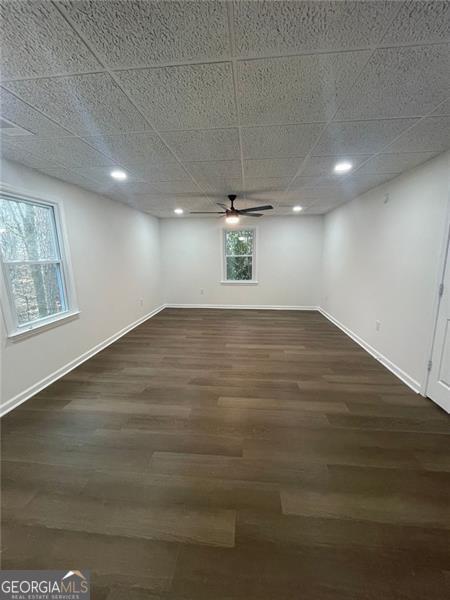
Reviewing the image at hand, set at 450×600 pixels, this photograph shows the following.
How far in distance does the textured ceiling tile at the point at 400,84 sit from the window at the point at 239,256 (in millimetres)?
4570

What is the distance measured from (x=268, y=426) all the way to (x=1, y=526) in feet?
5.96

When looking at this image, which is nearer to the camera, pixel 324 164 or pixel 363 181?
pixel 324 164

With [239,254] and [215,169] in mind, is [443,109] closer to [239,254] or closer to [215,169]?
[215,169]

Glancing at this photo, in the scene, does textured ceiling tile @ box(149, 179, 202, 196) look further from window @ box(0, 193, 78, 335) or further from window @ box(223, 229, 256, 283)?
window @ box(223, 229, 256, 283)

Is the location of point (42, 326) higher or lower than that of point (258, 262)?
lower

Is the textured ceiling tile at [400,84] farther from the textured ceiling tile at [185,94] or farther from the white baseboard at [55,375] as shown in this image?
the white baseboard at [55,375]

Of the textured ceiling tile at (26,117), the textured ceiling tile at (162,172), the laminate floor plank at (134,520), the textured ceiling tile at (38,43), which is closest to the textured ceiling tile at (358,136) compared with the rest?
the textured ceiling tile at (162,172)

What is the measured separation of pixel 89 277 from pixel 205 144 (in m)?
2.55

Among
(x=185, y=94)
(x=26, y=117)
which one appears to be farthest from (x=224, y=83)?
(x=26, y=117)

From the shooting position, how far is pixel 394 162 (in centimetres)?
255

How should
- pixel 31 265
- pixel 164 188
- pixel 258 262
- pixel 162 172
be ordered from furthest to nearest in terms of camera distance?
pixel 258 262
pixel 164 188
pixel 162 172
pixel 31 265

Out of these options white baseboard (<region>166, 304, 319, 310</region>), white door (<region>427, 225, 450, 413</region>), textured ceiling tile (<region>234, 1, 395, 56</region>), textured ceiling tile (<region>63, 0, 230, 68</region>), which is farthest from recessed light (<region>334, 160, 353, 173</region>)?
white baseboard (<region>166, 304, 319, 310</region>)

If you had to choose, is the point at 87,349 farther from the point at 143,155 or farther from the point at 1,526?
the point at 143,155

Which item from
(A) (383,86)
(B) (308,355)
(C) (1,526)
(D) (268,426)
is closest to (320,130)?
(A) (383,86)
